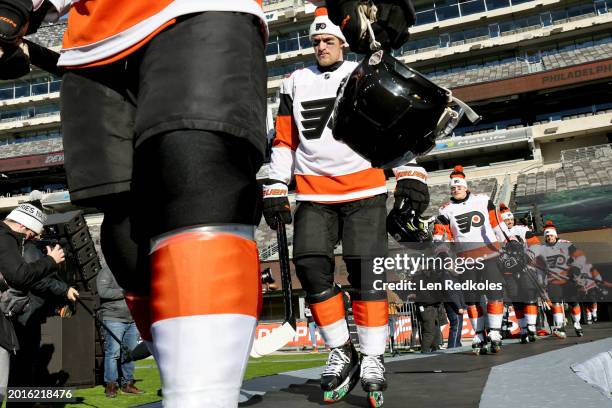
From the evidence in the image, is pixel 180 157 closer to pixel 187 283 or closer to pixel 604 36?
pixel 187 283

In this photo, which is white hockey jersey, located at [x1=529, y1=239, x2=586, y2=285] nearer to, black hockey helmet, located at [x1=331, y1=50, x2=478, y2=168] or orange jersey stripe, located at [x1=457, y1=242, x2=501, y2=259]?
orange jersey stripe, located at [x1=457, y1=242, x2=501, y2=259]

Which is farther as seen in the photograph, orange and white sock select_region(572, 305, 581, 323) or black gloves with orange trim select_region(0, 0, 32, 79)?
orange and white sock select_region(572, 305, 581, 323)

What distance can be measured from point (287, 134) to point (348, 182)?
23.9 inches

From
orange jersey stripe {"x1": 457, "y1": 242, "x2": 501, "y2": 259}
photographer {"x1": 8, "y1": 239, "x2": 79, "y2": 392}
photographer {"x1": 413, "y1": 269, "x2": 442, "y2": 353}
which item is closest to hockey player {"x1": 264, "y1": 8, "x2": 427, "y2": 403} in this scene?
photographer {"x1": 8, "y1": 239, "x2": 79, "y2": 392}

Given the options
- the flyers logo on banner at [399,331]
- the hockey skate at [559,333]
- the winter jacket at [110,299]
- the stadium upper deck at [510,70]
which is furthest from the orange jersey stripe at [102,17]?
the stadium upper deck at [510,70]

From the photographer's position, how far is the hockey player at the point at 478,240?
715 cm

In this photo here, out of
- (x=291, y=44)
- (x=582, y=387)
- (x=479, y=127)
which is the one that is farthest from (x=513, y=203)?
(x=582, y=387)

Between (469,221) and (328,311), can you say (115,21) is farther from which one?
(469,221)

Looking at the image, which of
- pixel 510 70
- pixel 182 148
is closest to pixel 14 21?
pixel 182 148

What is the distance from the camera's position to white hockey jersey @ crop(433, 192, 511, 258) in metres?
7.34

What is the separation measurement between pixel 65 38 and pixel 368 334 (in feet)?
7.04

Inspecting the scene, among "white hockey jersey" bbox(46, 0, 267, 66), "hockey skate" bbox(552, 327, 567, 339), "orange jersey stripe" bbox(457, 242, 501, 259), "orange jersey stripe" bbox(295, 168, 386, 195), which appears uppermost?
"white hockey jersey" bbox(46, 0, 267, 66)

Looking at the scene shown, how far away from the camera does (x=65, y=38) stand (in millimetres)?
1479

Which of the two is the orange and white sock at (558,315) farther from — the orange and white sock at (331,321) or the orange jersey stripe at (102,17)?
the orange jersey stripe at (102,17)
